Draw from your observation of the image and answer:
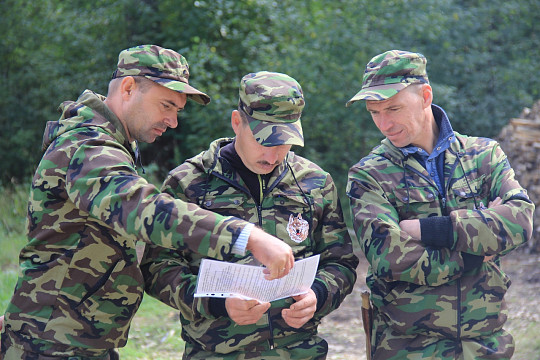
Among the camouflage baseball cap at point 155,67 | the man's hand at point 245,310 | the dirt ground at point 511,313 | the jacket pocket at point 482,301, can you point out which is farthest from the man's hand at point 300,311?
the dirt ground at point 511,313

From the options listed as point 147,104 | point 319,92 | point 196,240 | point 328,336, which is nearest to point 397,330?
point 196,240

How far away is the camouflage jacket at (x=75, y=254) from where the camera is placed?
2.82 metres

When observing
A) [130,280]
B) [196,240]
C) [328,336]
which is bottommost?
[328,336]

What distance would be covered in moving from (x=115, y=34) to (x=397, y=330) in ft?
33.8

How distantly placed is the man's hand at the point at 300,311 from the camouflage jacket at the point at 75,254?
71cm

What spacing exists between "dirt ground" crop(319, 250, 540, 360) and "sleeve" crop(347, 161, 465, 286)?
2.51 metres

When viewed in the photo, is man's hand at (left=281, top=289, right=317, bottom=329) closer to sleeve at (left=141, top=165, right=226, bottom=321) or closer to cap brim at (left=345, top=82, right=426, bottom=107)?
→ sleeve at (left=141, top=165, right=226, bottom=321)

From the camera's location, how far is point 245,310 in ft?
9.88

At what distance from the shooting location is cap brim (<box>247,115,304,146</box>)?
3.16m

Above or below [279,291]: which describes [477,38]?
below

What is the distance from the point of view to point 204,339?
126 inches

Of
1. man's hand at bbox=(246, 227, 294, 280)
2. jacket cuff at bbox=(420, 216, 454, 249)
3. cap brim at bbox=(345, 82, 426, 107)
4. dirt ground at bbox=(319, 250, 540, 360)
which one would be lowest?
dirt ground at bbox=(319, 250, 540, 360)

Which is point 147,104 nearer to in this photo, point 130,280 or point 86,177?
point 86,177

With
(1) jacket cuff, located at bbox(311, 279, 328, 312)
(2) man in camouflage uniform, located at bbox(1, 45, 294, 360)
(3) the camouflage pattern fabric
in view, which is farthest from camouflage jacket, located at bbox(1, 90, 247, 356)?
(1) jacket cuff, located at bbox(311, 279, 328, 312)
